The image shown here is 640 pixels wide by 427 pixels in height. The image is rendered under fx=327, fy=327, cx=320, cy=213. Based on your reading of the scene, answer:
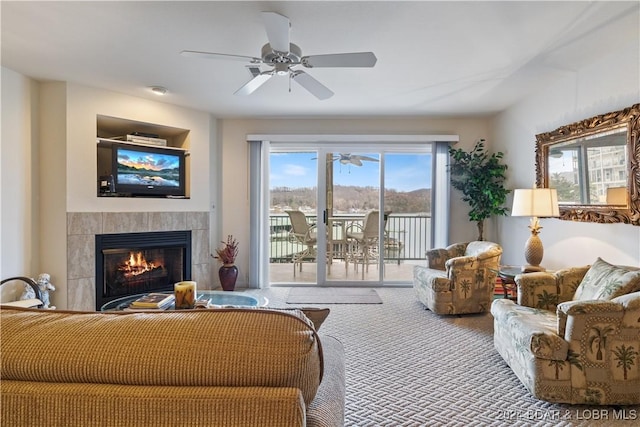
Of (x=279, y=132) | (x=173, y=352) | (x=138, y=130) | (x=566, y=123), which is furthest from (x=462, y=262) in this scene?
(x=138, y=130)

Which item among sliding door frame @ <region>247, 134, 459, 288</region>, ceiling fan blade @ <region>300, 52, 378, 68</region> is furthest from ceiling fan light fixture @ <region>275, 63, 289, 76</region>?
sliding door frame @ <region>247, 134, 459, 288</region>

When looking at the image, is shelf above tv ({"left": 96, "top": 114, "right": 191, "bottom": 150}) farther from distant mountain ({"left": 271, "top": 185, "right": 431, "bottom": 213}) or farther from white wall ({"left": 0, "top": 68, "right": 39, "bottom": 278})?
distant mountain ({"left": 271, "top": 185, "right": 431, "bottom": 213})

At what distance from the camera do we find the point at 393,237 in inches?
194

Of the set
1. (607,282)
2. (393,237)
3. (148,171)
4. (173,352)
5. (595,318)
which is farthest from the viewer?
(393,237)

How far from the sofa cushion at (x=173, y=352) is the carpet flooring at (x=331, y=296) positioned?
3.36m

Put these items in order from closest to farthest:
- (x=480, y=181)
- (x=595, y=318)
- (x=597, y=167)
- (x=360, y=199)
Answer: (x=595, y=318), (x=597, y=167), (x=480, y=181), (x=360, y=199)

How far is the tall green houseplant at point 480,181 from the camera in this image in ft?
13.9

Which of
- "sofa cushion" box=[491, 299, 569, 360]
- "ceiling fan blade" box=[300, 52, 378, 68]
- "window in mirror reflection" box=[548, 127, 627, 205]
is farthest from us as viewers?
"window in mirror reflection" box=[548, 127, 627, 205]

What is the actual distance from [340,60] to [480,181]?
294cm

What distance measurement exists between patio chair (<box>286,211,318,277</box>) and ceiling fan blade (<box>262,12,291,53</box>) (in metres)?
3.01

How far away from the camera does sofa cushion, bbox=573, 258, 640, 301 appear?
→ 2012 mm

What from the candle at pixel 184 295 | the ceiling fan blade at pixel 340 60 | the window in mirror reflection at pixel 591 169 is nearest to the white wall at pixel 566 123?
the window in mirror reflection at pixel 591 169

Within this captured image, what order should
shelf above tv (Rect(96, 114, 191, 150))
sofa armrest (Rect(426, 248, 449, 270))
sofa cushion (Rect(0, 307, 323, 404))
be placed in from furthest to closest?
1. sofa armrest (Rect(426, 248, 449, 270))
2. shelf above tv (Rect(96, 114, 191, 150))
3. sofa cushion (Rect(0, 307, 323, 404))

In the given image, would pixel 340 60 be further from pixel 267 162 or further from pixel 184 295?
pixel 267 162
